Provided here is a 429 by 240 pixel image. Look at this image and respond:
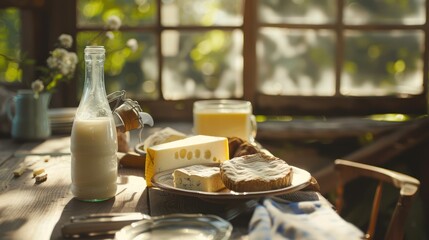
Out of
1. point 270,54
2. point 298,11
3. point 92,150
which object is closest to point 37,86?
point 92,150

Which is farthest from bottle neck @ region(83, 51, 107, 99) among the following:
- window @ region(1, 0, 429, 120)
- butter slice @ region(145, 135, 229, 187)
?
window @ region(1, 0, 429, 120)

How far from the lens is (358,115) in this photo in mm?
2758

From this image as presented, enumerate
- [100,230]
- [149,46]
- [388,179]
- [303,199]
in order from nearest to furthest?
[100,230] → [303,199] → [388,179] → [149,46]

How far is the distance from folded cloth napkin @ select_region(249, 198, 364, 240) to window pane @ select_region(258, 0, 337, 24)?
1.71 metres

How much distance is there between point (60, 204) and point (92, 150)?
127 millimetres

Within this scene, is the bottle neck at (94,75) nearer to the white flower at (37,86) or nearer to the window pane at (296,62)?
the white flower at (37,86)

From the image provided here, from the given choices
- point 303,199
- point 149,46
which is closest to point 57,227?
point 303,199

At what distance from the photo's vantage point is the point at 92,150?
1.27 m

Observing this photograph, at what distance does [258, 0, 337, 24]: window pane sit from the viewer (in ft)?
9.00

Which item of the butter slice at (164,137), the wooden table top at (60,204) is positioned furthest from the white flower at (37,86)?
the butter slice at (164,137)

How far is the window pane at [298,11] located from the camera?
2.74 meters

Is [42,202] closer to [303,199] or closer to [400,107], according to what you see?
[303,199]

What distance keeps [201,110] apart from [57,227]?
2.92ft

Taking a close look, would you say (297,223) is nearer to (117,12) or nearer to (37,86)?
(37,86)
